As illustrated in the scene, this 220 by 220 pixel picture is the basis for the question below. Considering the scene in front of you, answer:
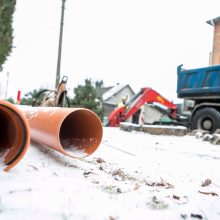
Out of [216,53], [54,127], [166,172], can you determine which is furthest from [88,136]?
[216,53]

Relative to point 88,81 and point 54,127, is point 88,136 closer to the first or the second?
point 54,127

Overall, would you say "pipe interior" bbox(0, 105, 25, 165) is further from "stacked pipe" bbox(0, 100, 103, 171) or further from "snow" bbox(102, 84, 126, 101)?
"snow" bbox(102, 84, 126, 101)

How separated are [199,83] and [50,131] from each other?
7394mm

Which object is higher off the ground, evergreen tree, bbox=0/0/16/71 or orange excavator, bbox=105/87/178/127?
evergreen tree, bbox=0/0/16/71

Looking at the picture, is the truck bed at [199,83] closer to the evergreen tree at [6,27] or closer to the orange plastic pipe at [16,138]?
the orange plastic pipe at [16,138]

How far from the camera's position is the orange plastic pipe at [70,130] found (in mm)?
2961

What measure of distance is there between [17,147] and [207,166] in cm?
255

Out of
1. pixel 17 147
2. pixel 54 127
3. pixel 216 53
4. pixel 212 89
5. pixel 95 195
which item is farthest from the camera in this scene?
pixel 216 53

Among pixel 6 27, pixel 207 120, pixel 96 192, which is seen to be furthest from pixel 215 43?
pixel 96 192

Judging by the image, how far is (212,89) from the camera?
9.04m

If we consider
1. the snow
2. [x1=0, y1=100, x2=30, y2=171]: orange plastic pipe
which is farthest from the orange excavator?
the snow

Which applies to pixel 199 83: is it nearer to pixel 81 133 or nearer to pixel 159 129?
pixel 159 129

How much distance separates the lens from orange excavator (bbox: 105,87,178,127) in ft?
40.5

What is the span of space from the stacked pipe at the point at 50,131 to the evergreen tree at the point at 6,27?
12478 mm
